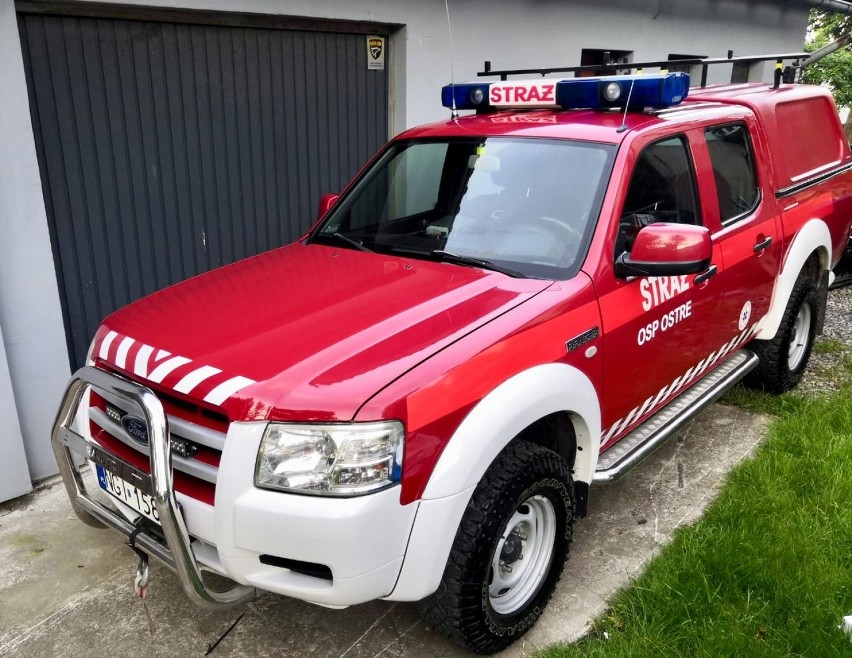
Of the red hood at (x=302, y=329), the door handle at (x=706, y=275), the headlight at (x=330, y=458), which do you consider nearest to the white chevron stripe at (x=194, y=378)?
the red hood at (x=302, y=329)

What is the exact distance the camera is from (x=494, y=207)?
10.5 feet

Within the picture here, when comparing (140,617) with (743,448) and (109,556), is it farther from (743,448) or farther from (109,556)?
(743,448)

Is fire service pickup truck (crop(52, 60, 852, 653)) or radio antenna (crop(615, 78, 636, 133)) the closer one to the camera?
fire service pickup truck (crop(52, 60, 852, 653))

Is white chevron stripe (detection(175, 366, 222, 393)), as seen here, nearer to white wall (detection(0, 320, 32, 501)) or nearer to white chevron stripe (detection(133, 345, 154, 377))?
white chevron stripe (detection(133, 345, 154, 377))

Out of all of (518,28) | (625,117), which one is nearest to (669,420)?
(625,117)

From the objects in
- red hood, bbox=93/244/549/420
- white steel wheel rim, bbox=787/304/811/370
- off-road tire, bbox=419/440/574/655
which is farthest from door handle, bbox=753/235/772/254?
off-road tire, bbox=419/440/574/655

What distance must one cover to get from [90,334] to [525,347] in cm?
288

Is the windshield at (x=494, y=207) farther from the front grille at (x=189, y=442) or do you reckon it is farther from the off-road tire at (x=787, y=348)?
the off-road tire at (x=787, y=348)

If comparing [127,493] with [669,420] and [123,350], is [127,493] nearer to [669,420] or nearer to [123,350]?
[123,350]

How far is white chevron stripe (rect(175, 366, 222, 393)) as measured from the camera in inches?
92.7

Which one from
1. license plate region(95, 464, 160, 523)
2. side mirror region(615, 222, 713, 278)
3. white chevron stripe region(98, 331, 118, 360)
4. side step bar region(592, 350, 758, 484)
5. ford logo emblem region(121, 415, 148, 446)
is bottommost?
side step bar region(592, 350, 758, 484)

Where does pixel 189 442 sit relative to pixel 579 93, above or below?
below

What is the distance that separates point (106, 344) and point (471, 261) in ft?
4.75

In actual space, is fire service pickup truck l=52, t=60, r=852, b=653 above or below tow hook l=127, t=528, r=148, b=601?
above
